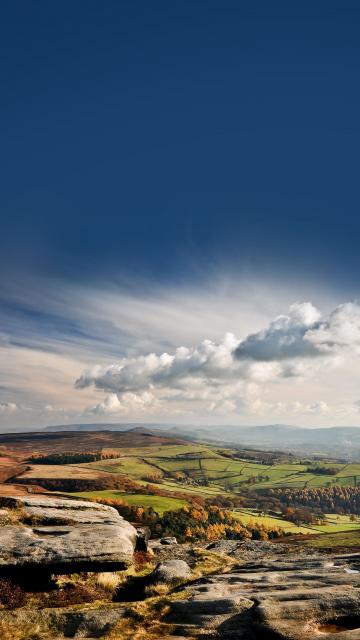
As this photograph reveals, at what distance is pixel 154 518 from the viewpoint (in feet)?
350

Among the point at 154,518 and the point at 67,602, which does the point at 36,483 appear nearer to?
the point at 154,518

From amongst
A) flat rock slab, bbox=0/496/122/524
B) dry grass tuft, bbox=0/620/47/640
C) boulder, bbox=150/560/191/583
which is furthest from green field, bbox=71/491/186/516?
dry grass tuft, bbox=0/620/47/640

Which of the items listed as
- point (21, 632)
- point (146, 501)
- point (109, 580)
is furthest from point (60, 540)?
point (146, 501)

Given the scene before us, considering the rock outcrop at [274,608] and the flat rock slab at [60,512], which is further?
the flat rock slab at [60,512]

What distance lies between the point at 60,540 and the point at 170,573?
884 cm

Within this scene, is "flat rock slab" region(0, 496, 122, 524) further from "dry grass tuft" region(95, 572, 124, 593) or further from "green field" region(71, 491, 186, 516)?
"green field" region(71, 491, 186, 516)

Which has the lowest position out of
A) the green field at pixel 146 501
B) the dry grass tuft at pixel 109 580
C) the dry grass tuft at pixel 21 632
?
the green field at pixel 146 501

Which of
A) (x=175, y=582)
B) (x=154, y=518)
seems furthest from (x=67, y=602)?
(x=154, y=518)

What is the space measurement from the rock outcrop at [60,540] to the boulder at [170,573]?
248cm

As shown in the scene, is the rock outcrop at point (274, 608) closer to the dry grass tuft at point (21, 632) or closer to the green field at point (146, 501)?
the dry grass tuft at point (21, 632)

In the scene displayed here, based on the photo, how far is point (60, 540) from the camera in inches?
1224

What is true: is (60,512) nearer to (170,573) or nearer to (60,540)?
(60,540)

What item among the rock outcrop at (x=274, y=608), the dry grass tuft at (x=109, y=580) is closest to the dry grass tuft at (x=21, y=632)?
the rock outcrop at (x=274, y=608)

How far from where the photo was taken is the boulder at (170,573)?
99.8 ft
